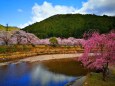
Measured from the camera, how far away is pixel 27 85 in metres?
36.1

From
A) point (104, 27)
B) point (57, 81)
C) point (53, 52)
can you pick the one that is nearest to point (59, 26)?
point (104, 27)

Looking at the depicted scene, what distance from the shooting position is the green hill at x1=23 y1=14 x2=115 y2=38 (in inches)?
5968

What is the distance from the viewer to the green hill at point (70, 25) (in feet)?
497

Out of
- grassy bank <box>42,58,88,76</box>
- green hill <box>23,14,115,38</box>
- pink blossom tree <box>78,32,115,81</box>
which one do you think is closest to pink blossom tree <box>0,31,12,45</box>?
grassy bank <box>42,58,88,76</box>

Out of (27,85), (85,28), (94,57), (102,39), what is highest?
(85,28)

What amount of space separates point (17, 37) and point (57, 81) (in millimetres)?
66552

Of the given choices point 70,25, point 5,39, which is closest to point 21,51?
point 5,39

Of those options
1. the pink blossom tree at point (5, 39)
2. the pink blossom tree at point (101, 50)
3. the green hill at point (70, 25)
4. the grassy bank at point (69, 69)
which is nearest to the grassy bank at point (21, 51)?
the pink blossom tree at point (5, 39)

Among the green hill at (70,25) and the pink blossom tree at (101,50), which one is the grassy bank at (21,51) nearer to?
the pink blossom tree at (101,50)

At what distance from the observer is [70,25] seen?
167250 mm

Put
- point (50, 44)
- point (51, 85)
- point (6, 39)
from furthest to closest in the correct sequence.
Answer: point (50, 44) → point (6, 39) → point (51, 85)

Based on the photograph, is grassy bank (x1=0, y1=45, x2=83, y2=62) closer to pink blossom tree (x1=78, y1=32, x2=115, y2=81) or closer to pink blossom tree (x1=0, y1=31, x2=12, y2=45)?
pink blossom tree (x1=0, y1=31, x2=12, y2=45)

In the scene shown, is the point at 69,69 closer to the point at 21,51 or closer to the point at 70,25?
the point at 21,51

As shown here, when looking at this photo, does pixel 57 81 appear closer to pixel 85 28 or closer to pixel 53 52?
pixel 53 52
